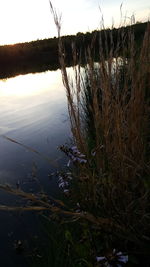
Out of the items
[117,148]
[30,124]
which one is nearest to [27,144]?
[30,124]

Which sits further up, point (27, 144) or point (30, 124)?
point (30, 124)

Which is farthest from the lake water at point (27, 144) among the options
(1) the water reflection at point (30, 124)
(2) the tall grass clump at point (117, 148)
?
(2) the tall grass clump at point (117, 148)

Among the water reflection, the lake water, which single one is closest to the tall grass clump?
the lake water

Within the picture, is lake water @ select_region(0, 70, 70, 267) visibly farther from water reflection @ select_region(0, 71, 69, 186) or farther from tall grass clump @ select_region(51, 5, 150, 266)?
tall grass clump @ select_region(51, 5, 150, 266)

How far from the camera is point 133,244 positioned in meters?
1.62

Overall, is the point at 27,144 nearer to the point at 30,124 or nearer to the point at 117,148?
the point at 30,124

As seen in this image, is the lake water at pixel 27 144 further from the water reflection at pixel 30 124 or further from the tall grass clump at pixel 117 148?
the tall grass clump at pixel 117 148

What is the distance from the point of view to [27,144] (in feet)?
16.0

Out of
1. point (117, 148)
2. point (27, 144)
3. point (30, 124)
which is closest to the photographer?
point (117, 148)

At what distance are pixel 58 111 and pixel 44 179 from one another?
132 inches

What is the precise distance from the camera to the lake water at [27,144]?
2695mm

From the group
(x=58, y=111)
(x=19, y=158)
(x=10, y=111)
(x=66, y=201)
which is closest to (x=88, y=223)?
(x=66, y=201)

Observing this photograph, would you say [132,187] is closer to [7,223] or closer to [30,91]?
[7,223]

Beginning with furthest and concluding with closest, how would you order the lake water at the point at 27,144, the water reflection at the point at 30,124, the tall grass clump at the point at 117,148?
the water reflection at the point at 30,124 < the lake water at the point at 27,144 < the tall grass clump at the point at 117,148
